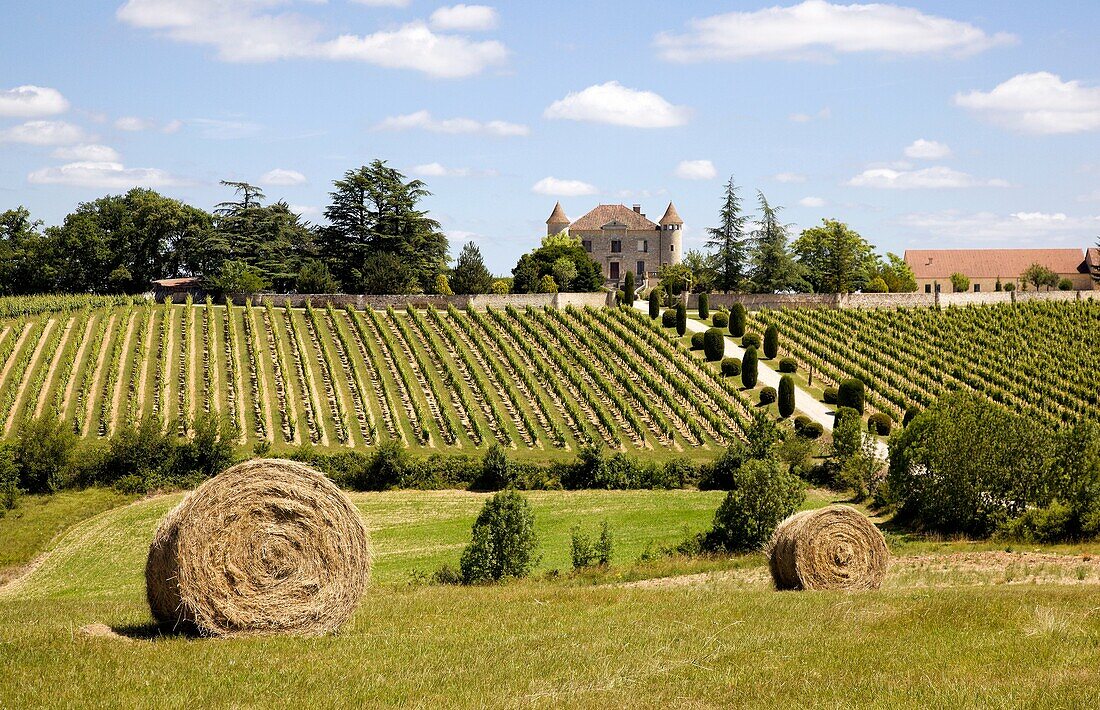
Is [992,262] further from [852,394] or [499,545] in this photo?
[499,545]

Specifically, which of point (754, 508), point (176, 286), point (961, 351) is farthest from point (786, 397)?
point (176, 286)

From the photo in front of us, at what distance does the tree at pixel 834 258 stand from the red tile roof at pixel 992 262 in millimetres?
6761

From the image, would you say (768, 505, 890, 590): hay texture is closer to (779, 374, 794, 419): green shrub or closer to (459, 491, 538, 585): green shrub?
(459, 491, 538, 585): green shrub

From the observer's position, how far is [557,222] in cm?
10862

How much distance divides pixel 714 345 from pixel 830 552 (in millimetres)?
39982

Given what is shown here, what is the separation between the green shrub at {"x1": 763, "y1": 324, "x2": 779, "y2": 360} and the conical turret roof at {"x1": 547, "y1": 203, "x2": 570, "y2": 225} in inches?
2001

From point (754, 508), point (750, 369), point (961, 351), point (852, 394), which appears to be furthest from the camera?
point (961, 351)

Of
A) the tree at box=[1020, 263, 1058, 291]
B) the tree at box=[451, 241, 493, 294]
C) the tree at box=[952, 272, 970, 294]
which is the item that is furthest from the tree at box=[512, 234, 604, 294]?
the tree at box=[1020, 263, 1058, 291]

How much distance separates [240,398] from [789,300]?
36.5m

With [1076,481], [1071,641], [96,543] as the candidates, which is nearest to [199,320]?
[96,543]

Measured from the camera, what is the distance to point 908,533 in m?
29.8

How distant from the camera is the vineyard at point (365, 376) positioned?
4603cm

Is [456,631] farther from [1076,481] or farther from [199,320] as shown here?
[199,320]

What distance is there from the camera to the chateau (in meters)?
104
